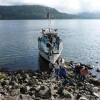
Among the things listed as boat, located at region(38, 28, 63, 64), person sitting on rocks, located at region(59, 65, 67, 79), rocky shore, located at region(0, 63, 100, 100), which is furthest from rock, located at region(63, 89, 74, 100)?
boat, located at region(38, 28, 63, 64)

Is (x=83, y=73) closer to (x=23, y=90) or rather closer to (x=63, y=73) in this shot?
(x=63, y=73)

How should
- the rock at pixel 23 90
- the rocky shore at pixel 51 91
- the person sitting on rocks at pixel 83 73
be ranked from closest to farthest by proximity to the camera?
the rocky shore at pixel 51 91
the rock at pixel 23 90
the person sitting on rocks at pixel 83 73

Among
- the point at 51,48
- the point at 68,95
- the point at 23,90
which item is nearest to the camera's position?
the point at 68,95

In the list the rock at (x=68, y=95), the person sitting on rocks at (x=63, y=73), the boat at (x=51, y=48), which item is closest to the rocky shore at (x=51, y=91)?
the rock at (x=68, y=95)

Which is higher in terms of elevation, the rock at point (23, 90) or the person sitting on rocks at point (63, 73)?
the person sitting on rocks at point (63, 73)

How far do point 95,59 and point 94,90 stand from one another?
33.8 m

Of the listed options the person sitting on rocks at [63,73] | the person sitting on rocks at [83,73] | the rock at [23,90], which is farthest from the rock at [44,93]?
the person sitting on rocks at [83,73]

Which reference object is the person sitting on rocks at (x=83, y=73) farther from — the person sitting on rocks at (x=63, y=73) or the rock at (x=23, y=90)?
the rock at (x=23, y=90)

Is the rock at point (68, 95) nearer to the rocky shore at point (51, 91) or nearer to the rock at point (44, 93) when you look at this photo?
the rocky shore at point (51, 91)

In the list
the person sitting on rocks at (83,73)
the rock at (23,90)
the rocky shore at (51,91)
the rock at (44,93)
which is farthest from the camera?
the person sitting on rocks at (83,73)

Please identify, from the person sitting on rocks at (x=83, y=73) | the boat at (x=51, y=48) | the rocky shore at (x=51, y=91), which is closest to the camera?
the rocky shore at (x=51, y=91)

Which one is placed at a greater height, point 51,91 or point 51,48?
point 51,48

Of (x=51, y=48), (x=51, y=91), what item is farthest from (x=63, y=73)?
(x=51, y=48)

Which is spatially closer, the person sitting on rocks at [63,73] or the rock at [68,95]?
the rock at [68,95]
